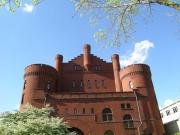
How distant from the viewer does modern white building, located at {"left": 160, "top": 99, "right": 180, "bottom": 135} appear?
1730 inches

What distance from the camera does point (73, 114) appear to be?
38906mm

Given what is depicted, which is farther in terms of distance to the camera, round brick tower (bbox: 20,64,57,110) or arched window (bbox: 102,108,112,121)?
round brick tower (bbox: 20,64,57,110)

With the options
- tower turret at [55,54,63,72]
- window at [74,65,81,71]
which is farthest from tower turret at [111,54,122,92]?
tower turret at [55,54,63,72]

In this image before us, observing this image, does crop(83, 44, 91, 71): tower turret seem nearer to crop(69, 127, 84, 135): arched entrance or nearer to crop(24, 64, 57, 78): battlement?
crop(24, 64, 57, 78): battlement

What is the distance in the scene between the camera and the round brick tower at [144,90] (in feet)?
132

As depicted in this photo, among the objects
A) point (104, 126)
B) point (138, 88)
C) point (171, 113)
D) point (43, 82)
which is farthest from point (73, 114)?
point (171, 113)

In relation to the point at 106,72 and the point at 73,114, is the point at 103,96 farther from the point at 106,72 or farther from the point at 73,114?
the point at 106,72

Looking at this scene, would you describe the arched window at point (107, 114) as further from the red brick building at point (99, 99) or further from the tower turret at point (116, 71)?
the tower turret at point (116, 71)

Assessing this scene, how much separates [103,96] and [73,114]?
21.0 feet

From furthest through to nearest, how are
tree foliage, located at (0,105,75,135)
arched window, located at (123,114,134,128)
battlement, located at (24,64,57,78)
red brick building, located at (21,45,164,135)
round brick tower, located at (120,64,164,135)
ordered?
battlement, located at (24,64,57,78), round brick tower, located at (120,64,164,135), arched window, located at (123,114,134,128), red brick building, located at (21,45,164,135), tree foliage, located at (0,105,75,135)

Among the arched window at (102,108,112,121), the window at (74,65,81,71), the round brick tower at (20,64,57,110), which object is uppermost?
the window at (74,65,81,71)

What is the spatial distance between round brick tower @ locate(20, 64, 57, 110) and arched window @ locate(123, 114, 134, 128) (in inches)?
558

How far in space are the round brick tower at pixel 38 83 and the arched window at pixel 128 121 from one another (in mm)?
14171

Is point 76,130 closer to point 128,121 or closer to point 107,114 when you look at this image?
point 107,114
